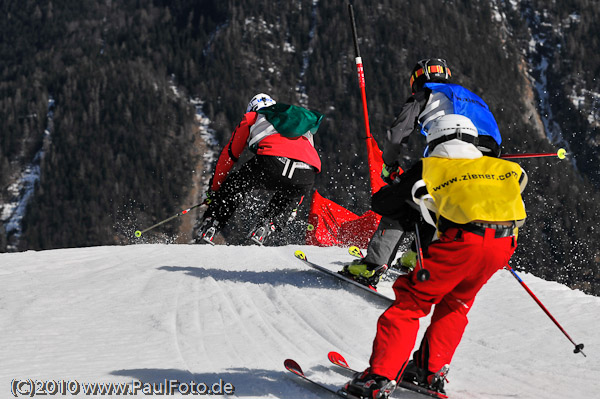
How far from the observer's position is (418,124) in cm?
489

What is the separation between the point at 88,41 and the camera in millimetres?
175125

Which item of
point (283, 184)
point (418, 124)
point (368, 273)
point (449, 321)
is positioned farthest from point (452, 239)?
point (283, 184)

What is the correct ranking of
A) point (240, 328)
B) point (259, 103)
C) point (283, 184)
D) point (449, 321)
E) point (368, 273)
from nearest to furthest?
1. point (449, 321)
2. point (240, 328)
3. point (368, 273)
4. point (283, 184)
5. point (259, 103)

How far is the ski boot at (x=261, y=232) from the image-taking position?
7.64 meters

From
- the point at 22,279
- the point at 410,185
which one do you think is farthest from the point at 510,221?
the point at 22,279

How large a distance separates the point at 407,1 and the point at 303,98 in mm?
31660

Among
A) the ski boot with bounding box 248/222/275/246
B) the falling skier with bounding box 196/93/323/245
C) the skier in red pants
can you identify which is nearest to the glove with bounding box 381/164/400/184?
the skier in red pants

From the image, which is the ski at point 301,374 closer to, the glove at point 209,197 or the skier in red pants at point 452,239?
the skier in red pants at point 452,239

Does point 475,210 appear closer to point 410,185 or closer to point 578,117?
point 410,185

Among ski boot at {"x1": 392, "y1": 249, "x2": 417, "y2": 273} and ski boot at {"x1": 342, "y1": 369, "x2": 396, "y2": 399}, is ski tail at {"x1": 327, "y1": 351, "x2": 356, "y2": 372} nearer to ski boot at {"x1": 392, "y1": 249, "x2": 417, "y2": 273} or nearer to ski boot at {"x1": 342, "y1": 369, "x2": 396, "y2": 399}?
ski boot at {"x1": 342, "y1": 369, "x2": 396, "y2": 399}

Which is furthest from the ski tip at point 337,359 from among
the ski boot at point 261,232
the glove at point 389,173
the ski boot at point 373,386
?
the ski boot at point 261,232

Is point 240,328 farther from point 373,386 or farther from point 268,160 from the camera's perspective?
point 268,160

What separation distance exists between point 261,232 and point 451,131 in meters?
4.31

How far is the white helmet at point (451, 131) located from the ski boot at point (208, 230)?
411 centimetres
